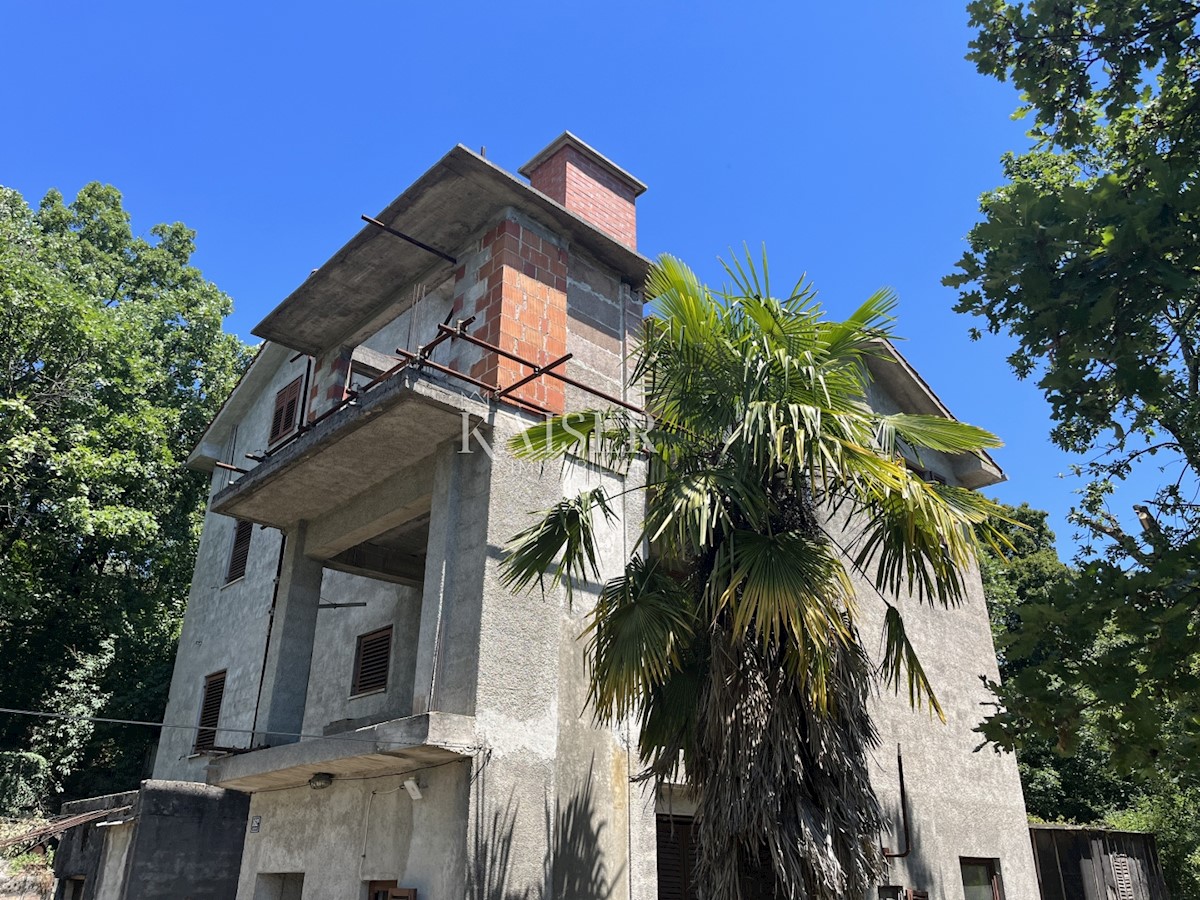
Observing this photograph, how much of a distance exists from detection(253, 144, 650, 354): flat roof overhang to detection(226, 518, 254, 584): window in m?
5.45

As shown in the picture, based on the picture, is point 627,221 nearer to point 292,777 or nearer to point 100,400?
point 292,777

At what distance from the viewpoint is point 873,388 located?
1669cm

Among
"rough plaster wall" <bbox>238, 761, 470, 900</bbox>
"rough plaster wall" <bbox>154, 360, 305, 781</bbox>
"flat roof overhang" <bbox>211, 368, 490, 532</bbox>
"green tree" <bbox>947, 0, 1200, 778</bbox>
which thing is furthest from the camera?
"rough plaster wall" <bbox>154, 360, 305, 781</bbox>

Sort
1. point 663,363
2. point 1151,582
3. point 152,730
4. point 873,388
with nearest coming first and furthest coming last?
point 1151,582, point 663,363, point 873,388, point 152,730

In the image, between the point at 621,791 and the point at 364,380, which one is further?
the point at 364,380

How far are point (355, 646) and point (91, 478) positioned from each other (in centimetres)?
1101

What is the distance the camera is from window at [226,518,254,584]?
18328mm

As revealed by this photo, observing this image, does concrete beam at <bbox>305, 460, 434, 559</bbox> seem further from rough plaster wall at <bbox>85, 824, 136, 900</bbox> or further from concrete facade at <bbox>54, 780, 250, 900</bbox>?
rough plaster wall at <bbox>85, 824, 136, 900</bbox>

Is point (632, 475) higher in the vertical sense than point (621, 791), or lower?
higher

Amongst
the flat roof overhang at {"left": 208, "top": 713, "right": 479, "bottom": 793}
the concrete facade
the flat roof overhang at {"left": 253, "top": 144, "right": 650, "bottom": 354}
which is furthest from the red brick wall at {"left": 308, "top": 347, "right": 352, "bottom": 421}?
the concrete facade

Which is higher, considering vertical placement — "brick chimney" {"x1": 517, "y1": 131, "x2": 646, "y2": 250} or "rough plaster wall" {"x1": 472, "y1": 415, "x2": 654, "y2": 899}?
"brick chimney" {"x1": 517, "y1": 131, "x2": 646, "y2": 250}

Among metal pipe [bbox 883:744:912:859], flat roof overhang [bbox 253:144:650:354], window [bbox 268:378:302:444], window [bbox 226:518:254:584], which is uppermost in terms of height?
window [bbox 268:378:302:444]

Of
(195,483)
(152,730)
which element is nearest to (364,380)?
(195,483)

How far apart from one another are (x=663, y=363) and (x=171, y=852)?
10.4 metres
